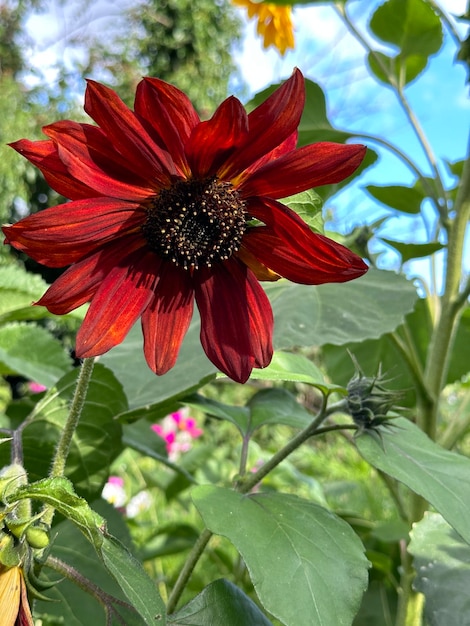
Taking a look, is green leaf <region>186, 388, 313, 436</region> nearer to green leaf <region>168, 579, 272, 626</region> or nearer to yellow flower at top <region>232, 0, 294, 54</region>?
green leaf <region>168, 579, 272, 626</region>

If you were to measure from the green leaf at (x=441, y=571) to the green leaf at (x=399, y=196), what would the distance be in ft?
1.48

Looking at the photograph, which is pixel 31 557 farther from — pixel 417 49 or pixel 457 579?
pixel 417 49

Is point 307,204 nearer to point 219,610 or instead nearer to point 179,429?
point 219,610

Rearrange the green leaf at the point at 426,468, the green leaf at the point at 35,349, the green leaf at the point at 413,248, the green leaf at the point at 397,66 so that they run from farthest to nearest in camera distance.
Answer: the green leaf at the point at 397,66, the green leaf at the point at 413,248, the green leaf at the point at 35,349, the green leaf at the point at 426,468

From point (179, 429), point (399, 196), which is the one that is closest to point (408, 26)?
point (399, 196)

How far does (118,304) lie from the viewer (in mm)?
424

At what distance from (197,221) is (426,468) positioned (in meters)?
0.23

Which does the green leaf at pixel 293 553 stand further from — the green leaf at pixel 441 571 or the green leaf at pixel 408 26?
the green leaf at pixel 408 26

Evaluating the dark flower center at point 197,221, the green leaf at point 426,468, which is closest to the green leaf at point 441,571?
the green leaf at point 426,468

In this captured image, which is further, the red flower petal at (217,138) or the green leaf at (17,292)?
the green leaf at (17,292)

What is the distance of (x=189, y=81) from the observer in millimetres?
5637

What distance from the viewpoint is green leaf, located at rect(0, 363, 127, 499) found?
A: 50 cm

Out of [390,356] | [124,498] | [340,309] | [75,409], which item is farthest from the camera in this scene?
[124,498]

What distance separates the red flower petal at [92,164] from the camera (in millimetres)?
373
